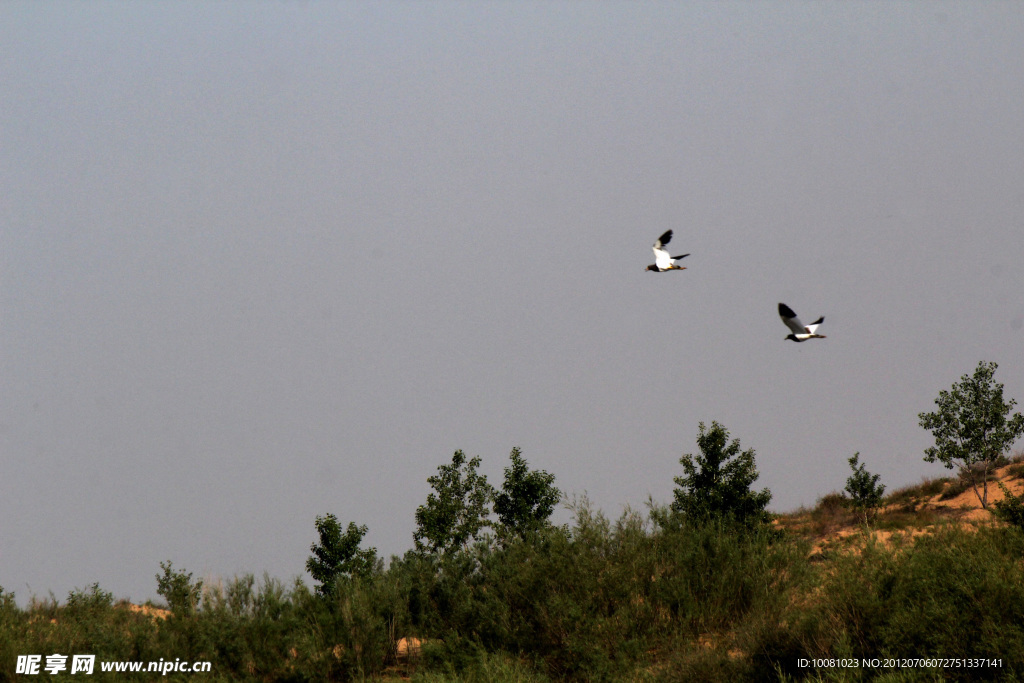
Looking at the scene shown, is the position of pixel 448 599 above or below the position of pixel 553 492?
below

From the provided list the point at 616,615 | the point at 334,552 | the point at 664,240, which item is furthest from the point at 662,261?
the point at 334,552

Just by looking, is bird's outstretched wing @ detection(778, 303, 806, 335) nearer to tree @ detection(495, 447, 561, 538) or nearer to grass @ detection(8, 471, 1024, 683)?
grass @ detection(8, 471, 1024, 683)

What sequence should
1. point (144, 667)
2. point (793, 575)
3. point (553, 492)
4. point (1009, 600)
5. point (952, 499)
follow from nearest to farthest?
point (1009, 600)
point (144, 667)
point (793, 575)
point (553, 492)
point (952, 499)

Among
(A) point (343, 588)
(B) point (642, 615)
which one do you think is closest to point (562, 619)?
(B) point (642, 615)

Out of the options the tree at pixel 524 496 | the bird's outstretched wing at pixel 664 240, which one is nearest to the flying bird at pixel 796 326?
the bird's outstretched wing at pixel 664 240

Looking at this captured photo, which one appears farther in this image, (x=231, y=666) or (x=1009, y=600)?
(x=231, y=666)

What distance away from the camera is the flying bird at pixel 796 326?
16.3 m

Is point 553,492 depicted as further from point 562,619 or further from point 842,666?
point 842,666

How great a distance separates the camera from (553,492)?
93.6 ft

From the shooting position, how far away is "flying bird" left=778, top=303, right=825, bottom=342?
53.4 ft

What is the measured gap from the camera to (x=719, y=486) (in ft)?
88.8

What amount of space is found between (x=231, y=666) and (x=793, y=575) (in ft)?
45.8

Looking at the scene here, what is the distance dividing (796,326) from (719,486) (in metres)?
11.7

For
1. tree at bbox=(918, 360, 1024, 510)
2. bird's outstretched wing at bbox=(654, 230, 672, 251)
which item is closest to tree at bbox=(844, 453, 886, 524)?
tree at bbox=(918, 360, 1024, 510)
